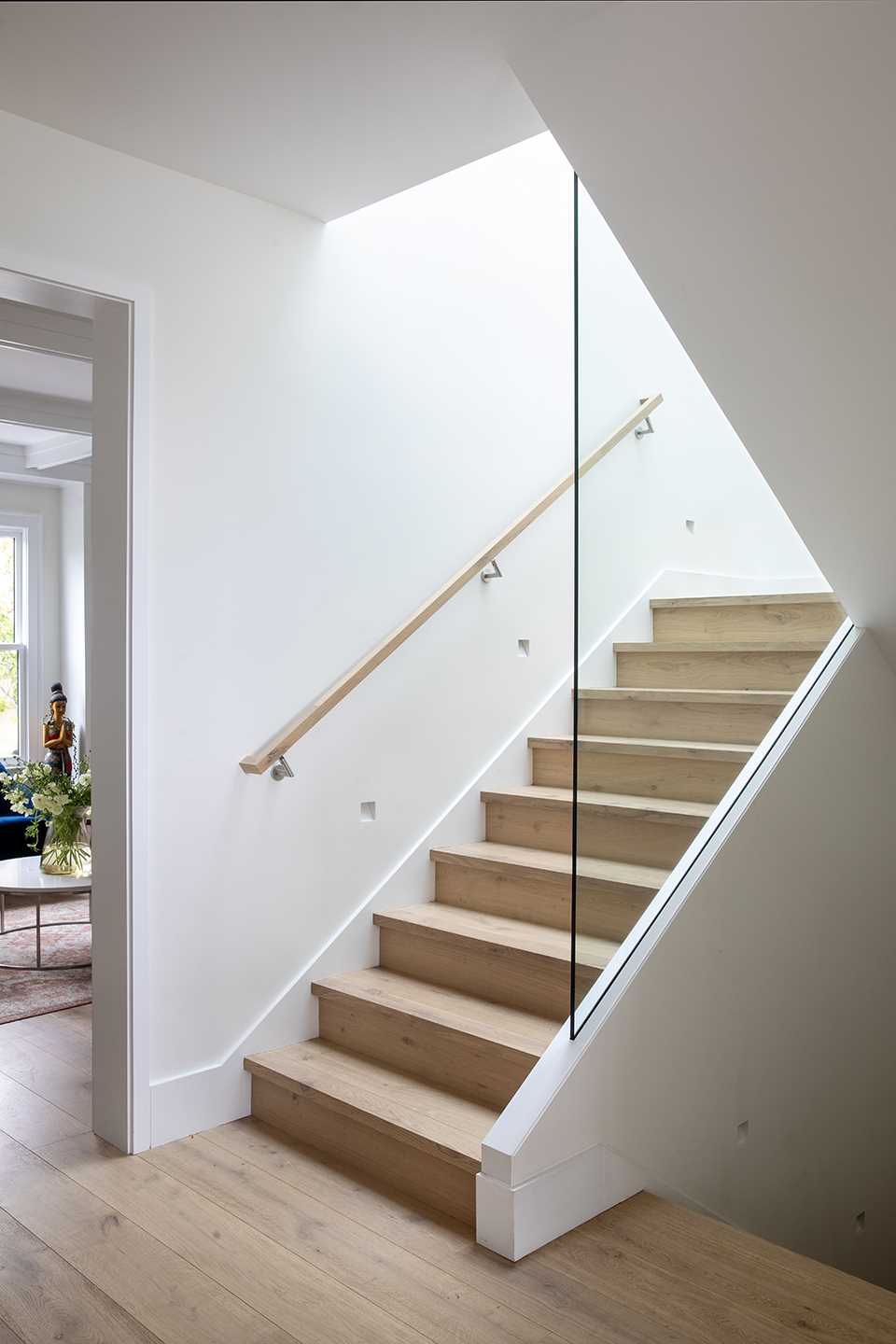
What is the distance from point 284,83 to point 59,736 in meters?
5.71

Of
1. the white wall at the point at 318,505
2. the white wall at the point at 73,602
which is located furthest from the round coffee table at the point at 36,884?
the white wall at the point at 73,602

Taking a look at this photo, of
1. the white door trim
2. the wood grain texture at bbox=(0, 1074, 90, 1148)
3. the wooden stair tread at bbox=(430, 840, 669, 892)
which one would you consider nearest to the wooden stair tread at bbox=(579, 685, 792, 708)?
the wooden stair tread at bbox=(430, 840, 669, 892)

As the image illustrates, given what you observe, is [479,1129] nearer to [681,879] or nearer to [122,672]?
[681,879]

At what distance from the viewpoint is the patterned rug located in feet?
14.1

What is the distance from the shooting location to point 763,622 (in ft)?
10.3

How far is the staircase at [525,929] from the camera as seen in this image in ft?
8.72

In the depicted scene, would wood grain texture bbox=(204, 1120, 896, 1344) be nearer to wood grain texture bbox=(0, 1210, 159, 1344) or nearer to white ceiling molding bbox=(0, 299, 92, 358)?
wood grain texture bbox=(0, 1210, 159, 1344)

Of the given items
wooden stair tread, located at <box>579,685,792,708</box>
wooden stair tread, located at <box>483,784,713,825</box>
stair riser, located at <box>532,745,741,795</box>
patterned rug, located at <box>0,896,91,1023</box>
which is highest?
wooden stair tread, located at <box>579,685,792,708</box>

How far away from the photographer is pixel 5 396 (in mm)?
5656

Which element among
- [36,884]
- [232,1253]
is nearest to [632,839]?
[232,1253]

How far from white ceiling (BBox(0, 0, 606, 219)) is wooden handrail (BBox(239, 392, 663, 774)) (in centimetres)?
77

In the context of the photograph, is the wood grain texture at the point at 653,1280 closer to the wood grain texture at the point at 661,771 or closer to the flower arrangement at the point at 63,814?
the wood grain texture at the point at 661,771

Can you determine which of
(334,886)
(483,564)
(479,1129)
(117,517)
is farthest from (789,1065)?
(117,517)

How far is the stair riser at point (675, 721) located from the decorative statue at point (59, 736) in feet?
18.0
